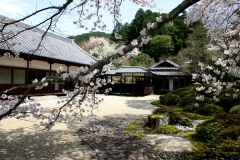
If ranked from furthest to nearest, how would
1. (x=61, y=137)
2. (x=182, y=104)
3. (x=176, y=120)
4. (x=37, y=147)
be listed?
(x=182, y=104) < (x=176, y=120) < (x=61, y=137) < (x=37, y=147)

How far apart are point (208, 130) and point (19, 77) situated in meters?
11.5

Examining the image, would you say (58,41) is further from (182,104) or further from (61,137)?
(61,137)

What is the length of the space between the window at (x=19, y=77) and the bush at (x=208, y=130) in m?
11.1

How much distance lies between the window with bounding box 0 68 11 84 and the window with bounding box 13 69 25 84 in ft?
1.15

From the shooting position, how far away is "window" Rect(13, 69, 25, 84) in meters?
12.3

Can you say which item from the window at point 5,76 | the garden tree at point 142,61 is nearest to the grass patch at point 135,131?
the window at point 5,76

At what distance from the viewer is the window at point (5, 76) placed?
37.8 ft

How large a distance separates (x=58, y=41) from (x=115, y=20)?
52.3ft

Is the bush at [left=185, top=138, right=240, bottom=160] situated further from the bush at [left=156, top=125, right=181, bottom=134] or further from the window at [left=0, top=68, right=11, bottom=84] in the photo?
the window at [left=0, top=68, right=11, bottom=84]

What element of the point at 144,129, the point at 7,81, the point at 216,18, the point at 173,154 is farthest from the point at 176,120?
the point at 7,81

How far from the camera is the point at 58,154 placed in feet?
13.3

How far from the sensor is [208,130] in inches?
191

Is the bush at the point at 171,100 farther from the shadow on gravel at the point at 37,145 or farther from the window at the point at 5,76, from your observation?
the window at the point at 5,76

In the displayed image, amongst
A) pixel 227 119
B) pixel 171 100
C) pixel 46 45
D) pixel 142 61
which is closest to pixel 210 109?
pixel 171 100
